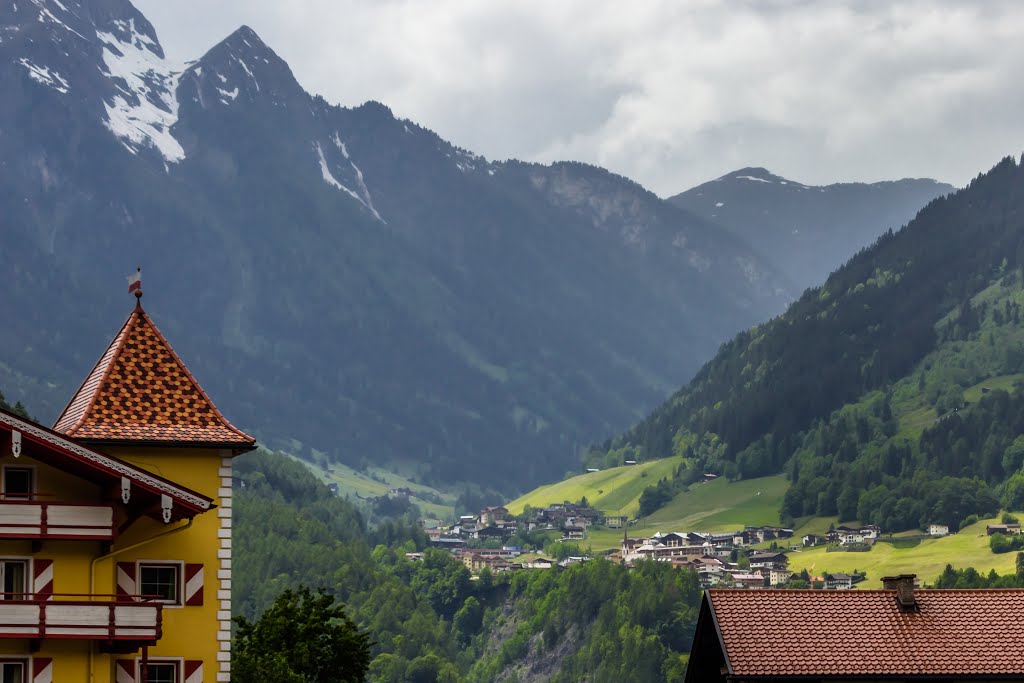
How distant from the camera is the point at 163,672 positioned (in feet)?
165

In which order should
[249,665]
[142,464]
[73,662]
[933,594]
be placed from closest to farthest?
[73,662], [142,464], [933,594], [249,665]

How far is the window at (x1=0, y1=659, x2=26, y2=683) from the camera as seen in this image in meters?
46.5

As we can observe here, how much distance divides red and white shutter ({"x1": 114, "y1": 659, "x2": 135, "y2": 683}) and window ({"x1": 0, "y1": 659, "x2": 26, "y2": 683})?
94.1 inches

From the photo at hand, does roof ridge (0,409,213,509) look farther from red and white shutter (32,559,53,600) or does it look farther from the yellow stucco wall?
red and white shutter (32,559,53,600)

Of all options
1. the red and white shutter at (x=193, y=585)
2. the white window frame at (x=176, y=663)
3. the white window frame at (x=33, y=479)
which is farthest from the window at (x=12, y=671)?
the red and white shutter at (x=193, y=585)

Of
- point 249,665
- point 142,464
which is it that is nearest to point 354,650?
point 249,665

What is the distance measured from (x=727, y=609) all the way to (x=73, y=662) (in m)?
19.2

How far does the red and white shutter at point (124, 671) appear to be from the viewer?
48.5m

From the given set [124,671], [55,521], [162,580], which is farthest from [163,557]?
[55,521]

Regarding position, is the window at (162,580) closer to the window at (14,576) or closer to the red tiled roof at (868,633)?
the window at (14,576)

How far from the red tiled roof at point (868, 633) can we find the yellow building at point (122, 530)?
14.4m

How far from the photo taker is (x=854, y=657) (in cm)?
5731

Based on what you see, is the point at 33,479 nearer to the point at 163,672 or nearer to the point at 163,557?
Answer: the point at 163,557

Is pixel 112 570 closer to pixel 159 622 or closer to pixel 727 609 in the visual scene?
pixel 159 622
